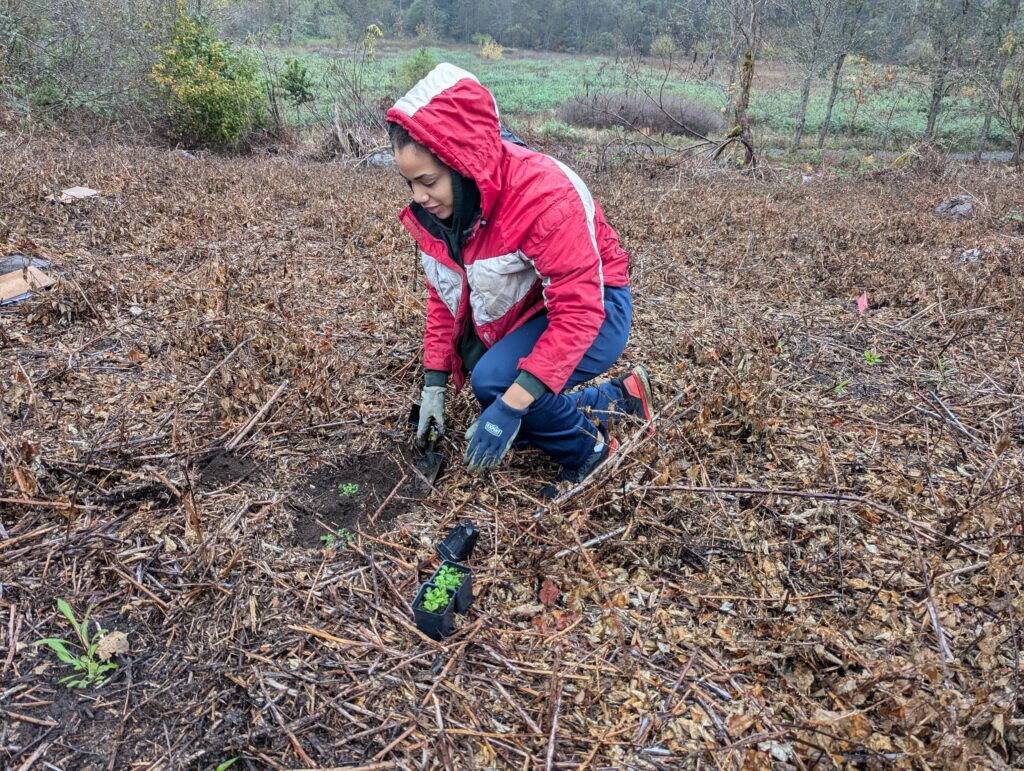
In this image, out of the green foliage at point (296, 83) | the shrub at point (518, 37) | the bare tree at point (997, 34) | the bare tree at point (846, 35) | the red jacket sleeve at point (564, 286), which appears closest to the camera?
the red jacket sleeve at point (564, 286)

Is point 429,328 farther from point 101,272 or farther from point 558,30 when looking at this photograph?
point 558,30

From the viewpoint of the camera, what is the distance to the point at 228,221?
5.64m

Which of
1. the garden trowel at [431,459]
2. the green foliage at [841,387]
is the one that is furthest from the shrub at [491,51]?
the garden trowel at [431,459]

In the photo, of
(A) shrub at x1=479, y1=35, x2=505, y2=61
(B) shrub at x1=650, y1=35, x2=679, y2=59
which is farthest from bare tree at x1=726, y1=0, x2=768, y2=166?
(A) shrub at x1=479, y1=35, x2=505, y2=61

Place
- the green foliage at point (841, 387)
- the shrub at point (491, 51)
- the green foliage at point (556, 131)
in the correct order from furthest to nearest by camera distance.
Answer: the shrub at point (491, 51), the green foliage at point (556, 131), the green foliage at point (841, 387)

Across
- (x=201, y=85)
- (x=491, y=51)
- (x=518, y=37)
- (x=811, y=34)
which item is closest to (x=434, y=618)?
(x=201, y=85)

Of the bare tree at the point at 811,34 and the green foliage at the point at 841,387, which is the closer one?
the green foliage at the point at 841,387

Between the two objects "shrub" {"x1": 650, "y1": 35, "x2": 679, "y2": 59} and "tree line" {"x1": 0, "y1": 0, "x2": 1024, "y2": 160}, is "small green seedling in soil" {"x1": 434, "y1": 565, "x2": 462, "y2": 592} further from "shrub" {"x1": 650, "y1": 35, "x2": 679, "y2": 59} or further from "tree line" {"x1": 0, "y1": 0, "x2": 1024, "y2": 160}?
"shrub" {"x1": 650, "y1": 35, "x2": 679, "y2": 59}

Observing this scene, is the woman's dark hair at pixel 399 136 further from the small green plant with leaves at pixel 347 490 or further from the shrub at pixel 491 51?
the shrub at pixel 491 51

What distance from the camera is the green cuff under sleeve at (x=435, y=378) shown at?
2.64m

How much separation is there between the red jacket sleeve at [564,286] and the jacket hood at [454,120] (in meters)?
0.27

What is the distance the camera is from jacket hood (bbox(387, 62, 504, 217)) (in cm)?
195

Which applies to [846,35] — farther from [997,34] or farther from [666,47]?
[666,47]

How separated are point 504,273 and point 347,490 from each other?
102 centimetres
